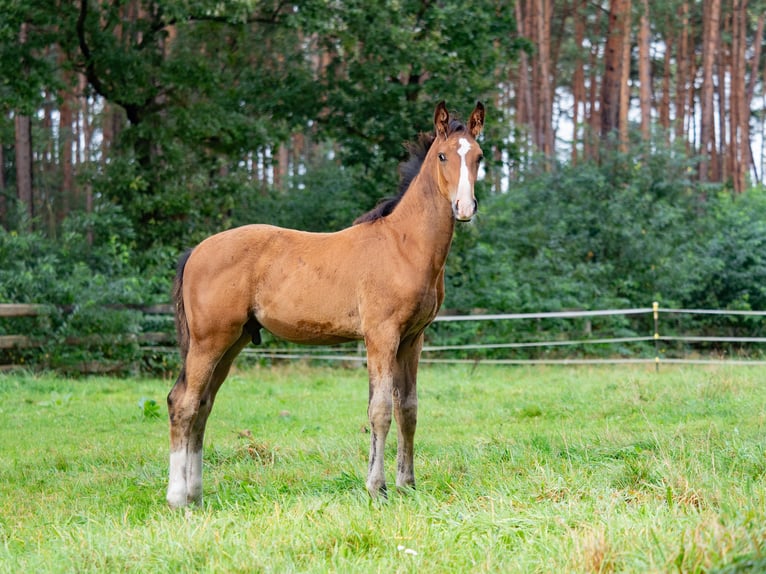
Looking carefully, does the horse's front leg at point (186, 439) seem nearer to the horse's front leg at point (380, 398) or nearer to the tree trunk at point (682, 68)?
the horse's front leg at point (380, 398)

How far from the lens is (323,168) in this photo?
901 inches

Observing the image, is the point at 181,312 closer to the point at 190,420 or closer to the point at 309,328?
the point at 190,420

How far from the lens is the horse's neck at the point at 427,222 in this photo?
567cm

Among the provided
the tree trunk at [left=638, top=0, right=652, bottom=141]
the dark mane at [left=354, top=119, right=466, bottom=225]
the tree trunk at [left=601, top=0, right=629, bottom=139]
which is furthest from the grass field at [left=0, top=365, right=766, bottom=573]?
the tree trunk at [left=638, top=0, right=652, bottom=141]

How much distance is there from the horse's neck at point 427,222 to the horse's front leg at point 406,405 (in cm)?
67

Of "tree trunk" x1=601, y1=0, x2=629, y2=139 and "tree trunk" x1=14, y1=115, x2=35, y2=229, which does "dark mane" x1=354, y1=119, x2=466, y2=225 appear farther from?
"tree trunk" x1=14, y1=115, x2=35, y2=229

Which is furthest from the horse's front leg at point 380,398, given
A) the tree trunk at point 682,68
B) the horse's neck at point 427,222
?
the tree trunk at point 682,68

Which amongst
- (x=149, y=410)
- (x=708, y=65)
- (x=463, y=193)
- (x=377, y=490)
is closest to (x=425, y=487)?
(x=377, y=490)

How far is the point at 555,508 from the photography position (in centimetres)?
427

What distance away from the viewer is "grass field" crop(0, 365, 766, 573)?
3.74m

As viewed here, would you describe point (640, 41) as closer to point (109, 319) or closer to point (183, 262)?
point (109, 319)

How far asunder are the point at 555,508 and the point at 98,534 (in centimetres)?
235

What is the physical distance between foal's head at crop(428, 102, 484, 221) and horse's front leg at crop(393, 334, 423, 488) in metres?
1.09

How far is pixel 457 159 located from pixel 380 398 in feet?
5.38
